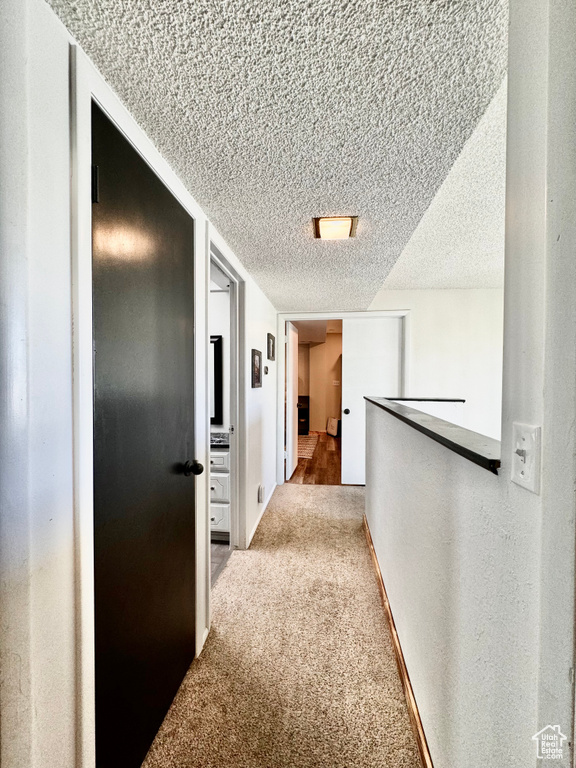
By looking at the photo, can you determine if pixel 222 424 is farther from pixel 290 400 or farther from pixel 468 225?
pixel 468 225

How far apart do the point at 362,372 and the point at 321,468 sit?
1.75 meters

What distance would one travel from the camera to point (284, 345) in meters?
4.39

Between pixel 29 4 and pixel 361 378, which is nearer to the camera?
pixel 29 4

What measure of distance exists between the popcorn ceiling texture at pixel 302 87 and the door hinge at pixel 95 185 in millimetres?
288

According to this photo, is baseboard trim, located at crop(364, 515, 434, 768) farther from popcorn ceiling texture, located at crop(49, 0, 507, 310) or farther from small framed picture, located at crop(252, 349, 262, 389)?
popcorn ceiling texture, located at crop(49, 0, 507, 310)

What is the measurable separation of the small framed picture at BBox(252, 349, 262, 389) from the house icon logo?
245 cm

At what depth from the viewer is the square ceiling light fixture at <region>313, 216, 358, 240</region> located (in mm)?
1785

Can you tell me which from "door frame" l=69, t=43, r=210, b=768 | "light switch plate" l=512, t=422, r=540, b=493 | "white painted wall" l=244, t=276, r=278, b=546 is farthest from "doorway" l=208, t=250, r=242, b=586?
"light switch plate" l=512, t=422, r=540, b=493

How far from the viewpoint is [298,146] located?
1204 millimetres

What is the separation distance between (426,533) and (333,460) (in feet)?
14.9

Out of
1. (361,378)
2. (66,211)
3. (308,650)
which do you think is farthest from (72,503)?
(361,378)

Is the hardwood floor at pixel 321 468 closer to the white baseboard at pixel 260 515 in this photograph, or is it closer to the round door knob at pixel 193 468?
the white baseboard at pixel 260 515

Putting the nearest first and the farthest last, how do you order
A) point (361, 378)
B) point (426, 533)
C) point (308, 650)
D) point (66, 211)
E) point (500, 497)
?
point (500, 497)
point (66, 211)
point (426, 533)
point (308, 650)
point (361, 378)

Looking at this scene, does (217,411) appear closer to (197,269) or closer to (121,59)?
(197,269)
